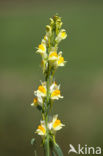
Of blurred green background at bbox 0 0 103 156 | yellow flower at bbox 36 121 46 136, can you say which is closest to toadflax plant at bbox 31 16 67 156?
yellow flower at bbox 36 121 46 136

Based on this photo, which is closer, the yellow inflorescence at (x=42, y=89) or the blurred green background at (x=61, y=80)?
the yellow inflorescence at (x=42, y=89)

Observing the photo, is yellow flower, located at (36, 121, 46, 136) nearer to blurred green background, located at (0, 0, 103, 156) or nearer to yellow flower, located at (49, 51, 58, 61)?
yellow flower, located at (49, 51, 58, 61)

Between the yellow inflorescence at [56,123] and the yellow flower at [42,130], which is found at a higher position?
the yellow inflorescence at [56,123]

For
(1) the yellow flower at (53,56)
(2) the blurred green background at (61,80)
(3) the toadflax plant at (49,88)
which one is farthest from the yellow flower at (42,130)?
(2) the blurred green background at (61,80)

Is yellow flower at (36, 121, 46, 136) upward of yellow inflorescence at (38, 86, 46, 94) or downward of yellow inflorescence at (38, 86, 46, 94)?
downward

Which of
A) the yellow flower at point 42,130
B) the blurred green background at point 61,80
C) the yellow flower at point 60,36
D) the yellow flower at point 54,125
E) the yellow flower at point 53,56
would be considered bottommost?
the yellow flower at point 42,130

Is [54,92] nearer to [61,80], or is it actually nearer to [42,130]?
[42,130]

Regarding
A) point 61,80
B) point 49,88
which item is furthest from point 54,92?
point 61,80

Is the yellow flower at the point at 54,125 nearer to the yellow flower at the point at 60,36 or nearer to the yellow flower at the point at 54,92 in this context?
the yellow flower at the point at 54,92
